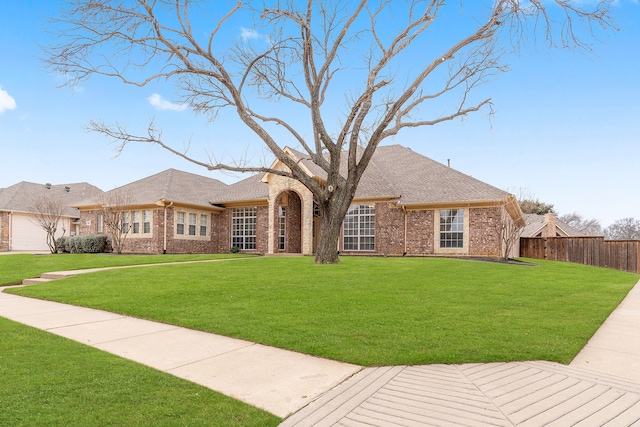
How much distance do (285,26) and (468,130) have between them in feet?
28.6

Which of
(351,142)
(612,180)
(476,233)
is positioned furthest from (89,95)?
(612,180)

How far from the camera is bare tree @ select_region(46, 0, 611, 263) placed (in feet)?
46.6

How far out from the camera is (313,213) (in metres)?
23.1

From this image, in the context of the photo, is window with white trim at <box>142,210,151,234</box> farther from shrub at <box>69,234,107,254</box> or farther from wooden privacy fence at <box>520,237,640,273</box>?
wooden privacy fence at <box>520,237,640,273</box>

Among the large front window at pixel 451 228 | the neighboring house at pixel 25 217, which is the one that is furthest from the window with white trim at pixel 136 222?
the large front window at pixel 451 228

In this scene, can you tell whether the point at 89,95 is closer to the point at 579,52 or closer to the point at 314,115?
the point at 314,115

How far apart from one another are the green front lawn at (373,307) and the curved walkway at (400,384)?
31 centimetres

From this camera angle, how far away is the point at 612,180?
29.7m

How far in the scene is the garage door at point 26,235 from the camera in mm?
29812

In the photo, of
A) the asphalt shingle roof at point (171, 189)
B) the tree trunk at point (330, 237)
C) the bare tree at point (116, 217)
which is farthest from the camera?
the asphalt shingle roof at point (171, 189)

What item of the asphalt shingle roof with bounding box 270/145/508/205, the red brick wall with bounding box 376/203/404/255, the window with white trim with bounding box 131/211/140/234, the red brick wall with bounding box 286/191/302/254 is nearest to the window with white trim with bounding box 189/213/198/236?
the window with white trim with bounding box 131/211/140/234

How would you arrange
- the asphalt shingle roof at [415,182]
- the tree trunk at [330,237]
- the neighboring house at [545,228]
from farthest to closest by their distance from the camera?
the neighboring house at [545,228], the asphalt shingle roof at [415,182], the tree trunk at [330,237]

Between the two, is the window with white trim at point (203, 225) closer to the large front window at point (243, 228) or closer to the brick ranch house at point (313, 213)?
the brick ranch house at point (313, 213)

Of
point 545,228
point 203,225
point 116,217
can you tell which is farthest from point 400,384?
point 545,228
